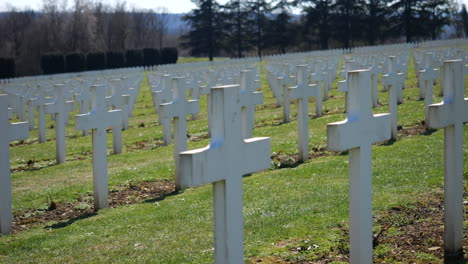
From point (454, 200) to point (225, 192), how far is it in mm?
2532

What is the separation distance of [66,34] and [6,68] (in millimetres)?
25502

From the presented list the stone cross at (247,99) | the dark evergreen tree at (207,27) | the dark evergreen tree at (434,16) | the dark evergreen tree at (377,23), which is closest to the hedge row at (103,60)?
the dark evergreen tree at (207,27)

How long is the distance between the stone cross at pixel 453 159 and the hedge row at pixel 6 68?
5759 centimetres

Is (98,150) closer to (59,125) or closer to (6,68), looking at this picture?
(59,125)

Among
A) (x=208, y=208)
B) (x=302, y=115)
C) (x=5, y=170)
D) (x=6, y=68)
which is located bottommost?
(x=208, y=208)

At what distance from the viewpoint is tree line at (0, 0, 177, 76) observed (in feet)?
256

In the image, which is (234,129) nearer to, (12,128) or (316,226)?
(316,226)

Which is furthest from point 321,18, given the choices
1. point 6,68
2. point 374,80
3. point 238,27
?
point 374,80

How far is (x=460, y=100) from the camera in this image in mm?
6449

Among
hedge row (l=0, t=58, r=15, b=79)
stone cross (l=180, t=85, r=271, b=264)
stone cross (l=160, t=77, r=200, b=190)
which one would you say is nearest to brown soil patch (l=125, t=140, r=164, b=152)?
stone cross (l=160, t=77, r=200, b=190)

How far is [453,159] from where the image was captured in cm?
631

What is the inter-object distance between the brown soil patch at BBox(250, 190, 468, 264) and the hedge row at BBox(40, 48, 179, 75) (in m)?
A: 62.3

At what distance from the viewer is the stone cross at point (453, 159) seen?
6309 millimetres

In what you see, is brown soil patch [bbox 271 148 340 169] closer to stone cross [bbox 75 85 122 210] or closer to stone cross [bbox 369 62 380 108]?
stone cross [bbox 75 85 122 210]
